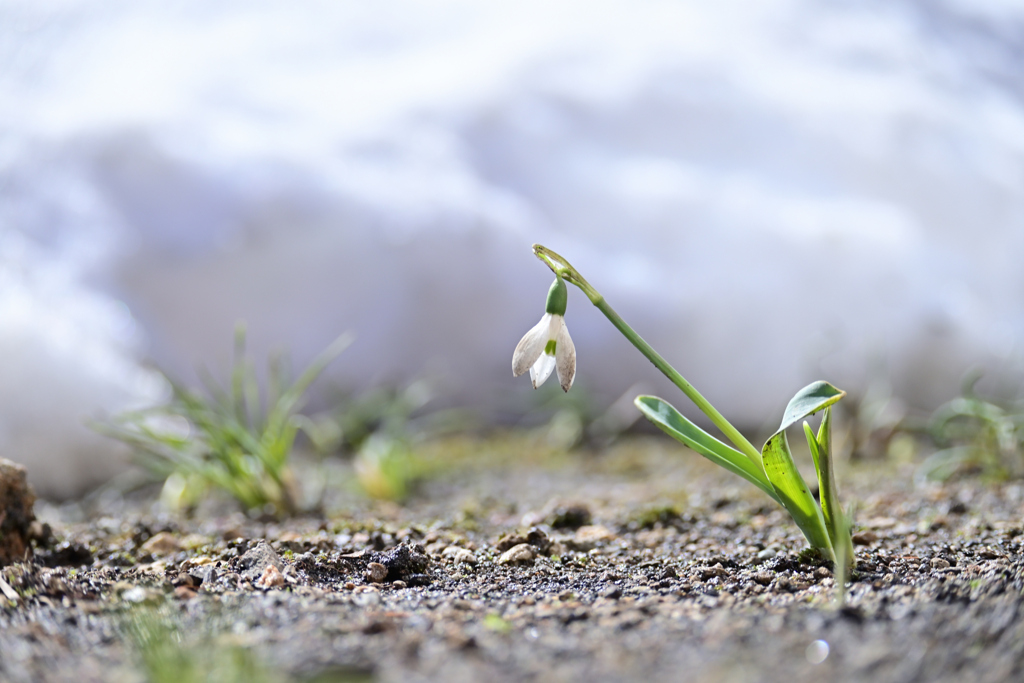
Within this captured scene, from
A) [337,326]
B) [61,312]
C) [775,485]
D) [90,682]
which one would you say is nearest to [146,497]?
[61,312]

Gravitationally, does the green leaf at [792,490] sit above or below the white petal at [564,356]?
below

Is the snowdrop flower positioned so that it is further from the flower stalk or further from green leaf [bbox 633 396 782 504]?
green leaf [bbox 633 396 782 504]

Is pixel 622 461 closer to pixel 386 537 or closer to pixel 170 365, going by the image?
pixel 386 537

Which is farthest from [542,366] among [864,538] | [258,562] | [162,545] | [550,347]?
[162,545]

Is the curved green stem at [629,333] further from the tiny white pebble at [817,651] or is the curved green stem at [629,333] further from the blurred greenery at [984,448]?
the blurred greenery at [984,448]

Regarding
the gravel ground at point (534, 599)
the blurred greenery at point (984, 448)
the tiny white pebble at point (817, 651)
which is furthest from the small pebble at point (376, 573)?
the blurred greenery at point (984, 448)

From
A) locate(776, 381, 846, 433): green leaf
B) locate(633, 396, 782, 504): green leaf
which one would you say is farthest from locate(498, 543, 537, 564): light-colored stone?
locate(776, 381, 846, 433): green leaf
